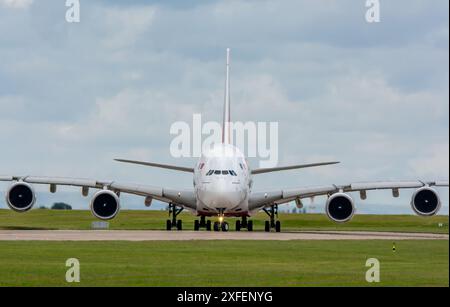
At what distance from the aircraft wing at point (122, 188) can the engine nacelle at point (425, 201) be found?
1197 cm

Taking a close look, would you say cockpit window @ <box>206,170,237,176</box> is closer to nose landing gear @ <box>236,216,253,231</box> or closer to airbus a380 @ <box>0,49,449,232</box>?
airbus a380 @ <box>0,49,449,232</box>

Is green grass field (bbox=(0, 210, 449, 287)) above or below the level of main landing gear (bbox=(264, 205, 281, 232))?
below

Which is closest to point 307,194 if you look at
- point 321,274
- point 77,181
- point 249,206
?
point 249,206

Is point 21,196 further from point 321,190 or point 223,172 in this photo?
point 321,190

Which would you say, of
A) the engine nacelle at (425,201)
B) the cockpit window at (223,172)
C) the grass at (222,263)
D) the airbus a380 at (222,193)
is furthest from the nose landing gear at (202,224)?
the grass at (222,263)

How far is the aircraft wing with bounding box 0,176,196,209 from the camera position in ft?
205

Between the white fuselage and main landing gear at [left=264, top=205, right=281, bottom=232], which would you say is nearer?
the white fuselage

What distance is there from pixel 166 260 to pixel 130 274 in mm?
5024

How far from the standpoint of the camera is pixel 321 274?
28.1 metres

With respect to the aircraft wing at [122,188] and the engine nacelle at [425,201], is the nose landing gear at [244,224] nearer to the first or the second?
the aircraft wing at [122,188]

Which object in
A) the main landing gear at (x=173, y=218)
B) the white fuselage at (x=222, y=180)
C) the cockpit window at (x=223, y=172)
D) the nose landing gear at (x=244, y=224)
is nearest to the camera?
the white fuselage at (x=222, y=180)

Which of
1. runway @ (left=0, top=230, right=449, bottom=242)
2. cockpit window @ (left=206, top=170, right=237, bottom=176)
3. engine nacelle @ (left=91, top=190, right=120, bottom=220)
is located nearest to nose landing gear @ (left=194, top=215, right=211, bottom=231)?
engine nacelle @ (left=91, top=190, right=120, bottom=220)

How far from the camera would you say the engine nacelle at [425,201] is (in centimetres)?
6041

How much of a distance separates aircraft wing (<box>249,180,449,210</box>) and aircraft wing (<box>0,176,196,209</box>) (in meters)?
3.65
